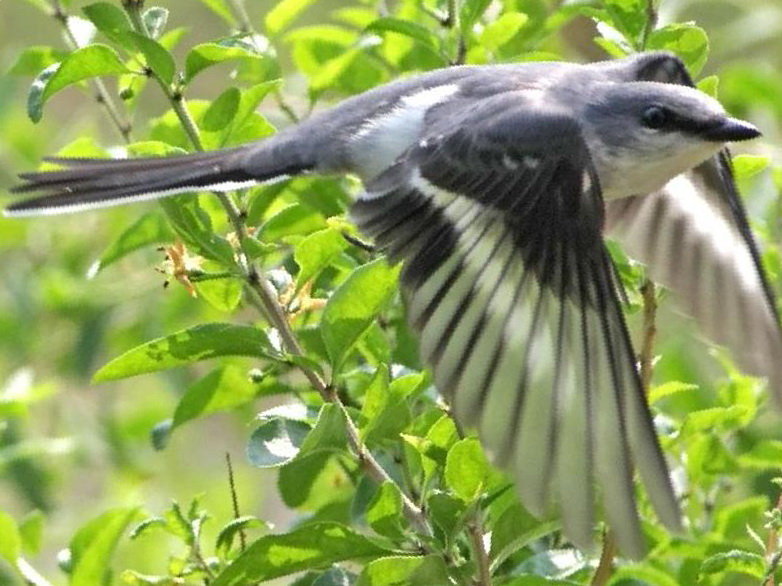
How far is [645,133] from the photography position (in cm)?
295

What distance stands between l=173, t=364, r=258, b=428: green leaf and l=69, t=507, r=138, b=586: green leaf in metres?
0.19

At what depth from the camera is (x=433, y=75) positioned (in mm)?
2943

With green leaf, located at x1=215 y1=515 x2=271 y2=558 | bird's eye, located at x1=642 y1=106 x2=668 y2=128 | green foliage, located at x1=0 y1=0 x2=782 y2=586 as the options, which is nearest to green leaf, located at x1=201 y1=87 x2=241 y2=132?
green foliage, located at x1=0 y1=0 x2=782 y2=586

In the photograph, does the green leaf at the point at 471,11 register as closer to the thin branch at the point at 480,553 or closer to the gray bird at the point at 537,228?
the gray bird at the point at 537,228

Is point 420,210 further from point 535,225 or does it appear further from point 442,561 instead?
point 442,561

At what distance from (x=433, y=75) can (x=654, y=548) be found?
36.8 inches

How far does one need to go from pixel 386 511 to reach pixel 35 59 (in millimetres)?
1203

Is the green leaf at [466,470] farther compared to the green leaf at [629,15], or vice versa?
the green leaf at [629,15]

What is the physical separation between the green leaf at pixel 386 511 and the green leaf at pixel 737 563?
482mm

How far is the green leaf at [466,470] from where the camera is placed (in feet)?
7.55

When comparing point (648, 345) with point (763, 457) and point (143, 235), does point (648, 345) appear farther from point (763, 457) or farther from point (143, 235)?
point (143, 235)

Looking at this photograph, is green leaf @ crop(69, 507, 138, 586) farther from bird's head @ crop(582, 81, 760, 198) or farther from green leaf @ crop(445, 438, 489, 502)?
bird's head @ crop(582, 81, 760, 198)

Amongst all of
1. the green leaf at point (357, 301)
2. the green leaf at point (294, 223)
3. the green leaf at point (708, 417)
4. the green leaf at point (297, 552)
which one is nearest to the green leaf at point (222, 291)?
the green leaf at point (294, 223)

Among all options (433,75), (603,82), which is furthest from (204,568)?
(603,82)
